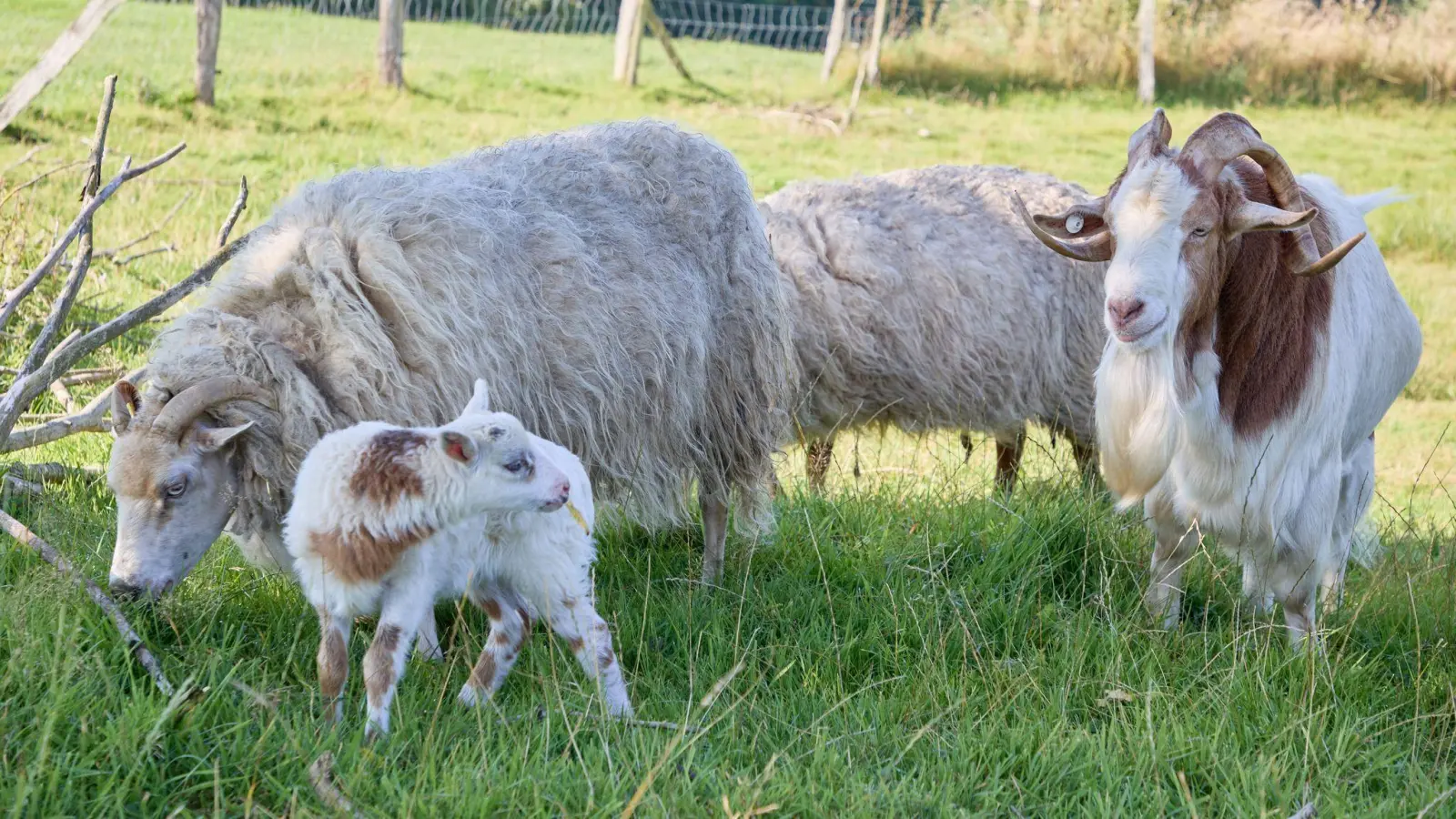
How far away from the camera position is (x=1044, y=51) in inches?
739

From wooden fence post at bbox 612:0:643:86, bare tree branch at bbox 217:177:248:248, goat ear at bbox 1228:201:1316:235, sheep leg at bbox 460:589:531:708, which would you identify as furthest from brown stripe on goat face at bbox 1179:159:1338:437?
wooden fence post at bbox 612:0:643:86

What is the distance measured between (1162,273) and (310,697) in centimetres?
238

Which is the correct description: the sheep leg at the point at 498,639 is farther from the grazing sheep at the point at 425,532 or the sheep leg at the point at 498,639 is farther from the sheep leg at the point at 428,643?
the sheep leg at the point at 428,643

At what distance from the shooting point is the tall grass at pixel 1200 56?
18484mm

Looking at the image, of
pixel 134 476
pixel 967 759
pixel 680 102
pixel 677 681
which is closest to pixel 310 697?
pixel 134 476

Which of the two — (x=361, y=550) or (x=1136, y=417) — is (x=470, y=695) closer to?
(x=361, y=550)

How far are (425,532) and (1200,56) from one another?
749 inches

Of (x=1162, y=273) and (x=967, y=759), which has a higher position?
(x=1162, y=273)

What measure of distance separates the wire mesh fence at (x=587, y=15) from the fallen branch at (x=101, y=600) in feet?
55.1

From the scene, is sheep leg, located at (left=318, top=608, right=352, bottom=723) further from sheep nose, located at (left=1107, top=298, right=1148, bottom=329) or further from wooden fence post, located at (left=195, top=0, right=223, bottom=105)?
wooden fence post, located at (left=195, top=0, right=223, bottom=105)

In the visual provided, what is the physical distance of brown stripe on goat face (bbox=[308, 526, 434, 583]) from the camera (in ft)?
8.79

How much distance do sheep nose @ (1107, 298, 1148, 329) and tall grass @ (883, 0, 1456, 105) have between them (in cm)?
1539

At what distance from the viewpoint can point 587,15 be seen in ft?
75.0

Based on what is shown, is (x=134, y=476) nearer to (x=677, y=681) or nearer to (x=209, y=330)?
(x=209, y=330)
